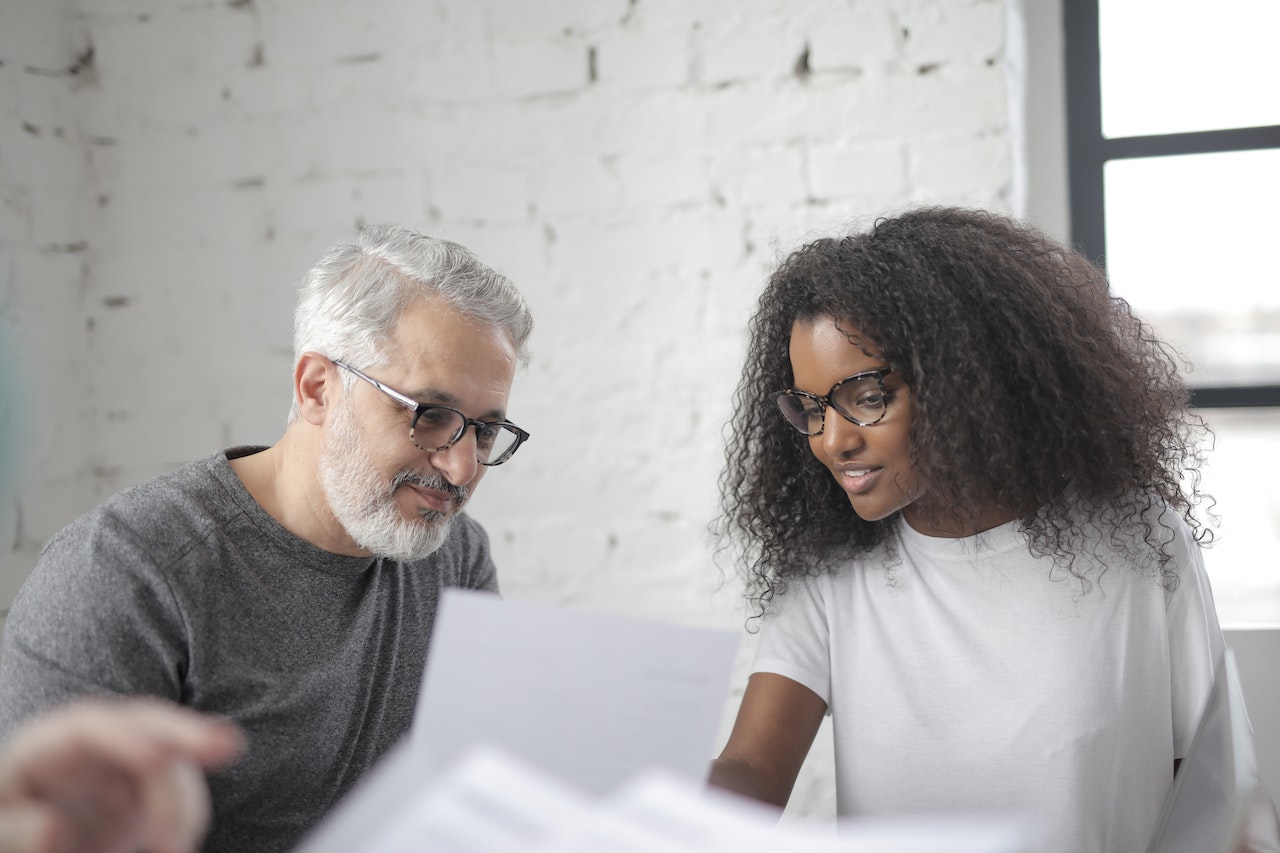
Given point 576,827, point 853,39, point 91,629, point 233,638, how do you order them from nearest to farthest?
point 576,827 < point 91,629 < point 233,638 < point 853,39

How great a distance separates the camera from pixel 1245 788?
0.64 metres

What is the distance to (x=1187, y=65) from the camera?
2.00 metres

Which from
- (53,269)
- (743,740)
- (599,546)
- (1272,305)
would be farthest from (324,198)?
(1272,305)

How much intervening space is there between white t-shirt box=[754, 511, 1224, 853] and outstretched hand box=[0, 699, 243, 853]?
0.88 metres

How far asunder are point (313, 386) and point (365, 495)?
0.18 metres

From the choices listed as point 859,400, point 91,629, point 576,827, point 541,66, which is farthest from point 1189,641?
point 541,66

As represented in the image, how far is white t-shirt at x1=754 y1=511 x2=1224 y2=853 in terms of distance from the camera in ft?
3.93

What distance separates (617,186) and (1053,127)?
2.82 ft

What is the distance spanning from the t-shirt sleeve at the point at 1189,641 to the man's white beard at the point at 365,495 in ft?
2.91

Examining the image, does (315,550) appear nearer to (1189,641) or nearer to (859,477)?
(859,477)

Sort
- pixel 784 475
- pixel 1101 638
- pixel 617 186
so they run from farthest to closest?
pixel 617 186 < pixel 784 475 < pixel 1101 638

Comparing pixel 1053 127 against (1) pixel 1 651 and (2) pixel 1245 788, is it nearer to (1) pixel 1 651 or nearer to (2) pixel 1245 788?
(2) pixel 1245 788

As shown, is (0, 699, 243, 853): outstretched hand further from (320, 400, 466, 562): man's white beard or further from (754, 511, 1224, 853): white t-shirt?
(754, 511, 1224, 853): white t-shirt

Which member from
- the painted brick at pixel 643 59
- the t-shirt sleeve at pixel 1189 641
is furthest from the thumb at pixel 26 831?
the painted brick at pixel 643 59
